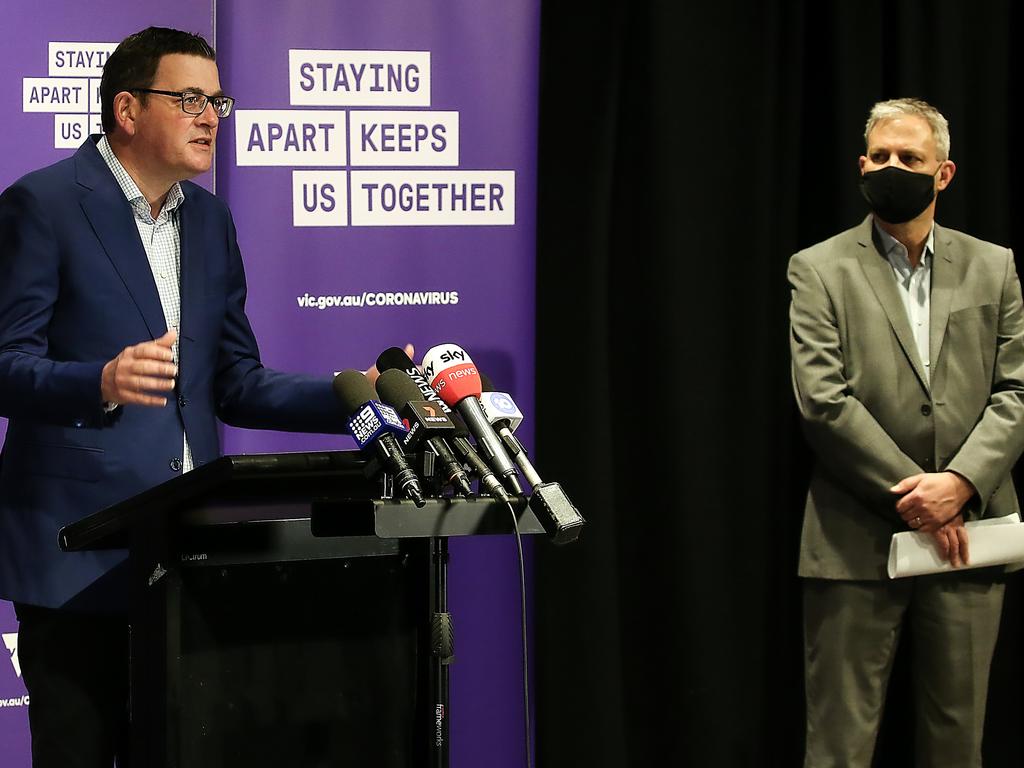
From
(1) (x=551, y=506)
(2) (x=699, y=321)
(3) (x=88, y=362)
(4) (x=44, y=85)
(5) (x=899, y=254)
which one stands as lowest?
(1) (x=551, y=506)

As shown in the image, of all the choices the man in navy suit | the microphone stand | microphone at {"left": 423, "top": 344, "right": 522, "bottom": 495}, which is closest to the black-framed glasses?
the man in navy suit

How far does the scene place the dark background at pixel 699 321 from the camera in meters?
4.05

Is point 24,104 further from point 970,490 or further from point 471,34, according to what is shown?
point 970,490

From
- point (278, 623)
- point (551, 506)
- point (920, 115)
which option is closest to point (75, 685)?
point (278, 623)

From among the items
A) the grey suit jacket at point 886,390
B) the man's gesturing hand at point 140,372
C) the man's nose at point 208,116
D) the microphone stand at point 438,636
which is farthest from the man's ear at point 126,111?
the grey suit jacket at point 886,390

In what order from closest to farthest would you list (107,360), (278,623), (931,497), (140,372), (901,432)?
(140,372), (278,623), (107,360), (931,497), (901,432)

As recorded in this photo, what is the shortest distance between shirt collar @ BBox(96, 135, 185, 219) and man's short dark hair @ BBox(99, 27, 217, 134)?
0.04 m

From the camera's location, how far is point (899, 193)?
3.58m

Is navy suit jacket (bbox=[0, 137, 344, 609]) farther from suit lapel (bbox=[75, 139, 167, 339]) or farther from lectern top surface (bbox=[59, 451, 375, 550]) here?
lectern top surface (bbox=[59, 451, 375, 550])

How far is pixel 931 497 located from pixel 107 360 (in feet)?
6.90

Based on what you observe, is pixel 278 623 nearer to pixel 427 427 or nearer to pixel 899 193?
pixel 427 427

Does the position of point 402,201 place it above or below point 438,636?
above

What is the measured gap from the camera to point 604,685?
4.07m

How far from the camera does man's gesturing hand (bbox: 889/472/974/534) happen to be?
11.1ft
